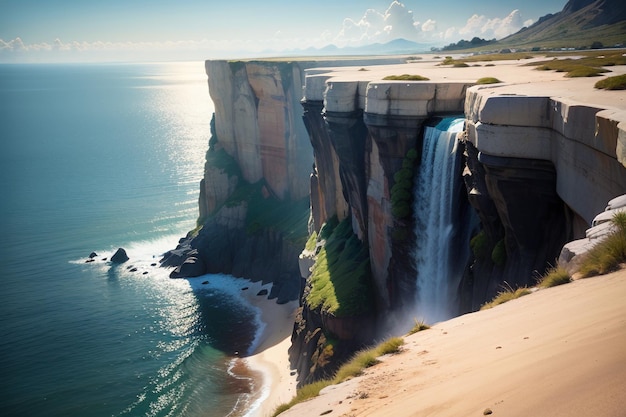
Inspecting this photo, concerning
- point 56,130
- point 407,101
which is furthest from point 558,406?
point 56,130

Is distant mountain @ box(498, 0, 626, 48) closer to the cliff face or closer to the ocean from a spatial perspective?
the cliff face

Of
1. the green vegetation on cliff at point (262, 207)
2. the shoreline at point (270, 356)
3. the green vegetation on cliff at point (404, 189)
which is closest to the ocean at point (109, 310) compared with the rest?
the shoreline at point (270, 356)

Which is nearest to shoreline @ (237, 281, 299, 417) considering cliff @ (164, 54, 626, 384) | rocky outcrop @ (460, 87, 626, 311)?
cliff @ (164, 54, 626, 384)

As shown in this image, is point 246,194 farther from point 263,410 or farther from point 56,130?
point 56,130

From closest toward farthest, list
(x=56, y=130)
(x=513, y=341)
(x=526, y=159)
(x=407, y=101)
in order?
(x=513, y=341)
(x=526, y=159)
(x=407, y=101)
(x=56, y=130)

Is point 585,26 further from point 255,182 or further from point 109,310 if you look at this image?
point 109,310

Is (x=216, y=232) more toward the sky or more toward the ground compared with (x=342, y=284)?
more toward the ground
